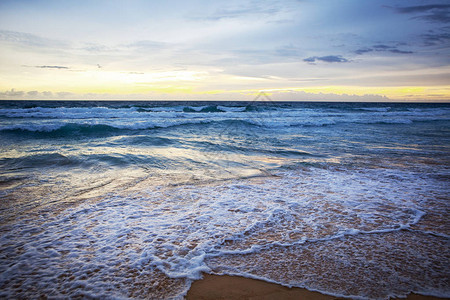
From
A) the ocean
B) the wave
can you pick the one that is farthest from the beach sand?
the wave

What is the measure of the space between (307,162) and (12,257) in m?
6.59

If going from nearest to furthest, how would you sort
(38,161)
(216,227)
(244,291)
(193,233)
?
(244,291)
(193,233)
(216,227)
(38,161)

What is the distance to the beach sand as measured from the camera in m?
2.09

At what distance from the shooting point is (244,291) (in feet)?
7.05

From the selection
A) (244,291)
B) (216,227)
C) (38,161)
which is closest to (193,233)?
(216,227)

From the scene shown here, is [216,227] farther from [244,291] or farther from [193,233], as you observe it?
[244,291]

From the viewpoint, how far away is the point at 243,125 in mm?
19203

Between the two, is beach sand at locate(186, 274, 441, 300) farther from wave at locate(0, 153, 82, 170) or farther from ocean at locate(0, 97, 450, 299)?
wave at locate(0, 153, 82, 170)

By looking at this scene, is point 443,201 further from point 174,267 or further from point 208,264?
point 174,267

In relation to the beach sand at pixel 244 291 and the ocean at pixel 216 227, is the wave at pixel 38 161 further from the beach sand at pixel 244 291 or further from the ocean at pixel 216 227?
the beach sand at pixel 244 291

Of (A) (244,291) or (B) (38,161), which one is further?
(B) (38,161)

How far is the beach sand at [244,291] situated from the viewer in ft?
6.86

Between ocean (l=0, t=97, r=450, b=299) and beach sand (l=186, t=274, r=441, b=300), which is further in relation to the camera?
ocean (l=0, t=97, r=450, b=299)

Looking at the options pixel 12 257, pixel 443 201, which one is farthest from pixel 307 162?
pixel 12 257
